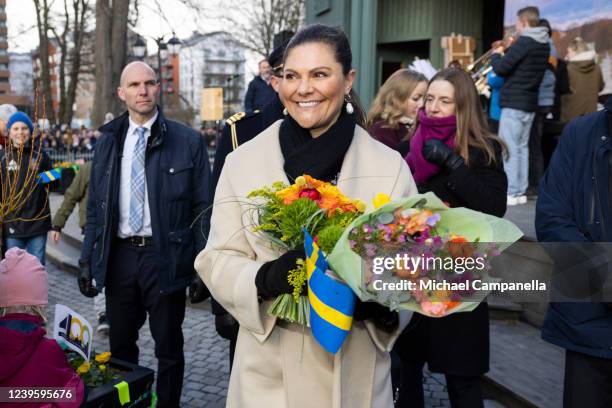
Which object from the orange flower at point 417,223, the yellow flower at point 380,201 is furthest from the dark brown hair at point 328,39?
the orange flower at point 417,223

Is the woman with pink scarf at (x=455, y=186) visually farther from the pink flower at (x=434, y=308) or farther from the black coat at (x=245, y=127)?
the pink flower at (x=434, y=308)

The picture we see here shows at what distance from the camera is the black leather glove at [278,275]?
5.95 ft

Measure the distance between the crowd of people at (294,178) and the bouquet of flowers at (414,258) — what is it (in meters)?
0.27

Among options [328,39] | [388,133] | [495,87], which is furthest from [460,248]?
[495,87]

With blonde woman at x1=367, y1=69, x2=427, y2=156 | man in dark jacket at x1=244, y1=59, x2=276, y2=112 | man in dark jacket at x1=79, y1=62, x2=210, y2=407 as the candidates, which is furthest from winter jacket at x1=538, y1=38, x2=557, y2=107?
man in dark jacket at x1=79, y1=62, x2=210, y2=407

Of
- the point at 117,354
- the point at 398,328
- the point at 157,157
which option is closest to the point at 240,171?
the point at 398,328

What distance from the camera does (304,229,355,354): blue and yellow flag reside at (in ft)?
5.53

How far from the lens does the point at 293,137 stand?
7.21ft

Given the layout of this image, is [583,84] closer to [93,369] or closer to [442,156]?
[442,156]

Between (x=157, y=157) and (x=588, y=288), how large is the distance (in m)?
2.80

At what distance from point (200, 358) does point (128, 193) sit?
1.97 metres

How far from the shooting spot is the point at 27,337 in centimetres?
260

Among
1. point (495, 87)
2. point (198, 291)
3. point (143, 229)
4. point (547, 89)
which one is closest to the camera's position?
point (198, 291)

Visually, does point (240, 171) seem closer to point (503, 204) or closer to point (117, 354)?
point (503, 204)
